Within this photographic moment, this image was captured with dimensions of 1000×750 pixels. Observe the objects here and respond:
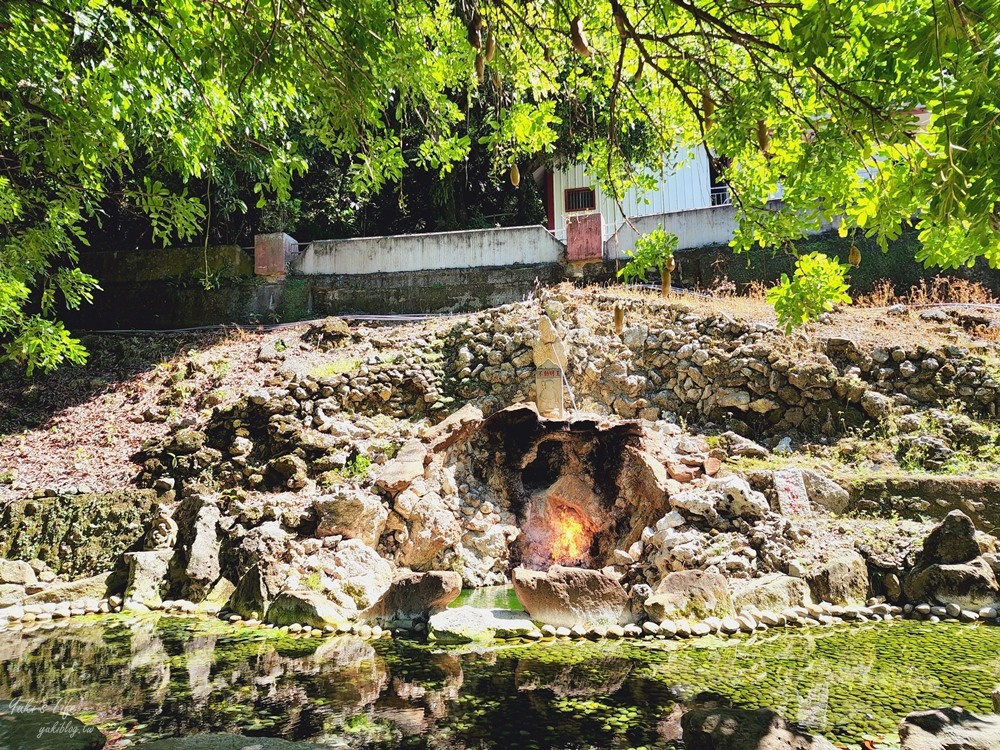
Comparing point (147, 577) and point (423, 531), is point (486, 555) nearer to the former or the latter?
point (423, 531)

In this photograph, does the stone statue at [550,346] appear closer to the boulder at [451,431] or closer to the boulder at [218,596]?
the boulder at [451,431]

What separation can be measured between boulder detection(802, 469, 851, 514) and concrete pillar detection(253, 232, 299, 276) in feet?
46.2

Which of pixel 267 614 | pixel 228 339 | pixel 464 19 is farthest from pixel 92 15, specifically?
pixel 228 339

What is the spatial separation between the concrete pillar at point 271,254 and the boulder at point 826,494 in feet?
46.2

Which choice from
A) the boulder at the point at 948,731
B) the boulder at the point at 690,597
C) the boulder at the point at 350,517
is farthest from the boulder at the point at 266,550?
the boulder at the point at 948,731

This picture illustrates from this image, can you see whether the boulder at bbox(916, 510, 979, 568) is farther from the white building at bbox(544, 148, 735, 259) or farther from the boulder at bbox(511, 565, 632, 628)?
the white building at bbox(544, 148, 735, 259)

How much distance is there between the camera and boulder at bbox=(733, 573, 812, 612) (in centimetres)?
641

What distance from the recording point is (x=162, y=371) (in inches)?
519

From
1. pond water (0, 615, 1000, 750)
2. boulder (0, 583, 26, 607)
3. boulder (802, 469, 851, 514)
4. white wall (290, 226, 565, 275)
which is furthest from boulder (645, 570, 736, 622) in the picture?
white wall (290, 226, 565, 275)

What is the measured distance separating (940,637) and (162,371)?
14101 mm

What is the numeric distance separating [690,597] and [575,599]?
1204 millimetres

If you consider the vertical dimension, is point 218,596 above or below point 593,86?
below

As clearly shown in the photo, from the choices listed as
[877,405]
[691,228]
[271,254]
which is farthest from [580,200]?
[877,405]

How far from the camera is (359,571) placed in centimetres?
775
